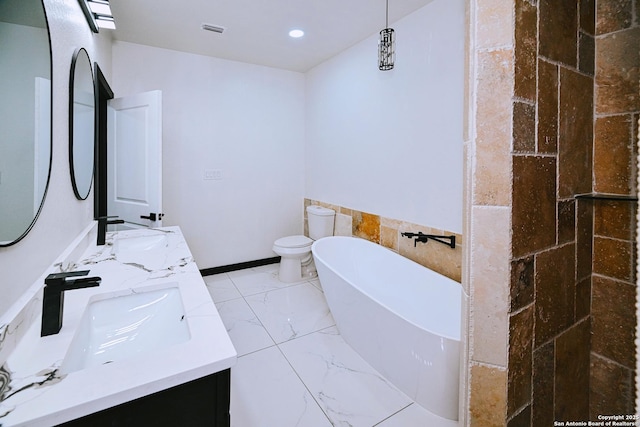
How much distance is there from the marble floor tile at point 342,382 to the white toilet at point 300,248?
1161mm

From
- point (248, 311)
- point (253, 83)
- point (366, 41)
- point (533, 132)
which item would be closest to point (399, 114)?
point (366, 41)

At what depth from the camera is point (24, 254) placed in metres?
0.96

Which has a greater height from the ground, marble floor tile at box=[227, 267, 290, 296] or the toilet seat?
the toilet seat

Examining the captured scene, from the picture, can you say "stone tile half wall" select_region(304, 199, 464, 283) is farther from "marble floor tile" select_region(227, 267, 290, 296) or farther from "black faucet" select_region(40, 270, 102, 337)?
"black faucet" select_region(40, 270, 102, 337)

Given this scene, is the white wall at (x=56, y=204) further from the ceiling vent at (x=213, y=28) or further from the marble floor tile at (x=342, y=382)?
the marble floor tile at (x=342, y=382)

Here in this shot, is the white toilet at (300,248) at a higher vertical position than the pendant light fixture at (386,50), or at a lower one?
lower

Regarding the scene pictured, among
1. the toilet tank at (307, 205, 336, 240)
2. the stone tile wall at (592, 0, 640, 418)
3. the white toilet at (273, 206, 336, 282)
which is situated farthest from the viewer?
the toilet tank at (307, 205, 336, 240)

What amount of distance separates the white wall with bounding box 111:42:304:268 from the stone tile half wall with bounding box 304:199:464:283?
0.97 meters

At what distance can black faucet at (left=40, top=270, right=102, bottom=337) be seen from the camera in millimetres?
900

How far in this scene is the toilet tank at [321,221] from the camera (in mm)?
3467

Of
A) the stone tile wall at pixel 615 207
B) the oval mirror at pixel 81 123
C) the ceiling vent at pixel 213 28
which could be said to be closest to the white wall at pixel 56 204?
the oval mirror at pixel 81 123

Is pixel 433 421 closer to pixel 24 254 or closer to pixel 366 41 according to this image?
pixel 24 254

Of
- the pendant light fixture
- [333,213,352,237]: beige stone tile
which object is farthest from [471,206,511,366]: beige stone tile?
[333,213,352,237]: beige stone tile

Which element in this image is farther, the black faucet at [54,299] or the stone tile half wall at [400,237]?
the stone tile half wall at [400,237]
